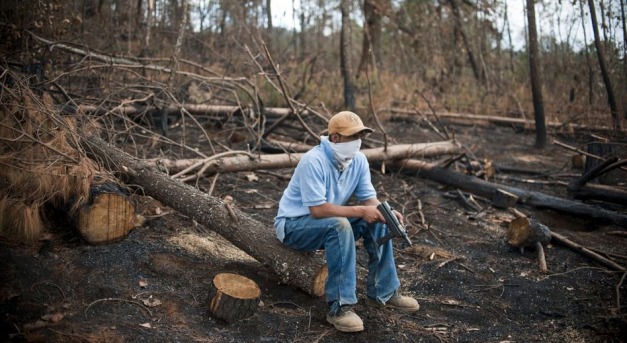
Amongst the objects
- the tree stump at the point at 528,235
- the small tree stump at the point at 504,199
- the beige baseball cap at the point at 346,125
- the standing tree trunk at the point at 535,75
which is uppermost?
the standing tree trunk at the point at 535,75

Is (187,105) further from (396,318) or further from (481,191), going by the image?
(396,318)

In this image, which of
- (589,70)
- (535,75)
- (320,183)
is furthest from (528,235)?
(589,70)

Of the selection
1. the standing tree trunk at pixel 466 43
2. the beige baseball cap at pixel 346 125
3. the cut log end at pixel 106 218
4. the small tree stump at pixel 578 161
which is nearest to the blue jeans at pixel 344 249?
the beige baseball cap at pixel 346 125

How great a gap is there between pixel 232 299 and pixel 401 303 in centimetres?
142

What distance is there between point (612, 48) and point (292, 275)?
968 centimetres

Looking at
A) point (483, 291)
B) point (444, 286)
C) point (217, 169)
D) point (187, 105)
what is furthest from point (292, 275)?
point (187, 105)

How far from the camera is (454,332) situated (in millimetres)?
3818

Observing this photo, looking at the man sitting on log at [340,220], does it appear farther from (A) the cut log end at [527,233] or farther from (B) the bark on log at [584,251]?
(B) the bark on log at [584,251]

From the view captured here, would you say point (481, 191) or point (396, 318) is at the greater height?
point (481, 191)

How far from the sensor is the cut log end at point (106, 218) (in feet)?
→ 13.2

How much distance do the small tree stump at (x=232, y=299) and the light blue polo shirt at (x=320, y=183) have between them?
516 millimetres

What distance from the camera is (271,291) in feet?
13.1

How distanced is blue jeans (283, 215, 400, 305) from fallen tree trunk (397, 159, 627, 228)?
3687 millimetres

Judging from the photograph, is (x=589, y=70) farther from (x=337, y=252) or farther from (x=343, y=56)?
(x=337, y=252)
